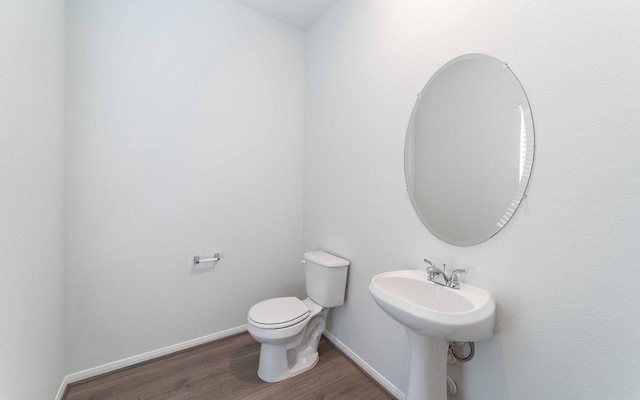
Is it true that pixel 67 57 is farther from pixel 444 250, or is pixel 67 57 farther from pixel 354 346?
pixel 354 346

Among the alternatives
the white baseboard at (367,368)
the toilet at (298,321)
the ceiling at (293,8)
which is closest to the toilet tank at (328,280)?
the toilet at (298,321)

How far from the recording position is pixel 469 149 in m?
1.25

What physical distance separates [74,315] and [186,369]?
783 millimetres


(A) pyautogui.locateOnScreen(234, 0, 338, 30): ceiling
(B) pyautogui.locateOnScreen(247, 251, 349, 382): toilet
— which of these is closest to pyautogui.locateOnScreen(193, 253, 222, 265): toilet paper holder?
(B) pyautogui.locateOnScreen(247, 251, 349, 382): toilet

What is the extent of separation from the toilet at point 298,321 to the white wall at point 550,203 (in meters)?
0.42

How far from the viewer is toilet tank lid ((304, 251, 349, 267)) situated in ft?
6.11

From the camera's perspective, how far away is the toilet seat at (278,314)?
1.61 metres

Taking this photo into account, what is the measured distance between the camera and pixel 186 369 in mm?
1743

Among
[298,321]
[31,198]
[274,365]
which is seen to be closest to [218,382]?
[274,365]

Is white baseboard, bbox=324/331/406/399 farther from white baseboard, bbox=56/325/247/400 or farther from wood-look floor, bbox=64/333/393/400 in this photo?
white baseboard, bbox=56/325/247/400

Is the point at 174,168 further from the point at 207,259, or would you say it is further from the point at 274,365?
the point at 274,365

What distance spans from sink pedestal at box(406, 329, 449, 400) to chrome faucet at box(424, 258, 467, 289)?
0.25 m

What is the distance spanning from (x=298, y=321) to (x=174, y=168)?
4.61 feet

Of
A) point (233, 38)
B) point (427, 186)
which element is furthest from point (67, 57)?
point (427, 186)
